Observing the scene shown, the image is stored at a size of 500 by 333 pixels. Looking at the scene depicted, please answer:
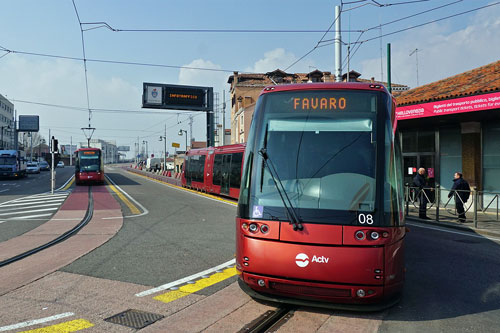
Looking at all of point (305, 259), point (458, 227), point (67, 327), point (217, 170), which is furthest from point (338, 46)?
point (67, 327)

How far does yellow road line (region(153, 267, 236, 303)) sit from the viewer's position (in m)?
4.91

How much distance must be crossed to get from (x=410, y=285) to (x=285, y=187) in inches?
101

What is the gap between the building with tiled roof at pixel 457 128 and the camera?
1342 cm

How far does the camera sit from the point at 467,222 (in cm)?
1220

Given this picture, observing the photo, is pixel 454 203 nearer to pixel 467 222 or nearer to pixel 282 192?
pixel 467 222

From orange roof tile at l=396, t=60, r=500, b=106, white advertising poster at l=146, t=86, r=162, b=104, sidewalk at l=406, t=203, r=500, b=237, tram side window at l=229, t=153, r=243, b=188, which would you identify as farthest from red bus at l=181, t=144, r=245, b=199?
white advertising poster at l=146, t=86, r=162, b=104

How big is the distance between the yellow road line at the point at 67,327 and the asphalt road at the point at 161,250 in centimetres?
141

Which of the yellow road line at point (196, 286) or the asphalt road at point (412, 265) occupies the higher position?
the yellow road line at point (196, 286)

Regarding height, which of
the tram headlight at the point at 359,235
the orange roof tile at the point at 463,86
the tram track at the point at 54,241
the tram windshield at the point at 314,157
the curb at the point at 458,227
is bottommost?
the curb at the point at 458,227

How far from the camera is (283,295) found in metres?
4.43

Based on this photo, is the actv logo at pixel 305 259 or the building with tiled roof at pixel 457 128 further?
the building with tiled roof at pixel 457 128

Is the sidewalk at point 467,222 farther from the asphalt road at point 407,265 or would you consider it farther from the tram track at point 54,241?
the tram track at point 54,241

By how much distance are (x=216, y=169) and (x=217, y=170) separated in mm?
179

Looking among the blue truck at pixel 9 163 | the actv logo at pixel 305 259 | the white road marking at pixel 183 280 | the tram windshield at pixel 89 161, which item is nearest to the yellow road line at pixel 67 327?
the white road marking at pixel 183 280
